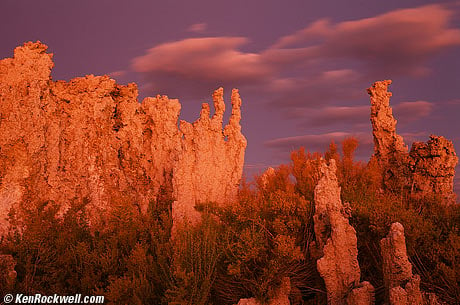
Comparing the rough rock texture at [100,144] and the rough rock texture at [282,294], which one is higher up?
the rough rock texture at [100,144]

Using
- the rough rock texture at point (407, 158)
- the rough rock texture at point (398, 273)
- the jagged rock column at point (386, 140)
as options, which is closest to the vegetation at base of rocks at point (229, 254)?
the rough rock texture at point (407, 158)

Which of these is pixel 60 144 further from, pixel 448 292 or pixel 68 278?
pixel 448 292

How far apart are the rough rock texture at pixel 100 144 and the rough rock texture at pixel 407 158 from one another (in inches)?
267

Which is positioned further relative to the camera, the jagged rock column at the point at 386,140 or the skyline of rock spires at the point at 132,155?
the jagged rock column at the point at 386,140

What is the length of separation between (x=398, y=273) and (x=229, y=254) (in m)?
4.78

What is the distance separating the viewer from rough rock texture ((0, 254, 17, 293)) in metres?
12.6

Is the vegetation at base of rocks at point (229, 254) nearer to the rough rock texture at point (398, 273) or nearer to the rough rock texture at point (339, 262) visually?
the rough rock texture at point (339, 262)

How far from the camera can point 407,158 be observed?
Answer: 18609mm

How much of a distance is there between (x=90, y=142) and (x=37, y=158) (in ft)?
8.28

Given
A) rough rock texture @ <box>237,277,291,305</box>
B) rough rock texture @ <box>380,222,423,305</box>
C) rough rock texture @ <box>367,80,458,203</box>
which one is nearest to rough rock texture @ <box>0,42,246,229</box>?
rough rock texture @ <box>237,277,291,305</box>

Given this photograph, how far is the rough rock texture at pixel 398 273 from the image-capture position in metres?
9.29

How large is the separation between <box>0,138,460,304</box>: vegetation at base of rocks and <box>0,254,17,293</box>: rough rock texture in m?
0.44

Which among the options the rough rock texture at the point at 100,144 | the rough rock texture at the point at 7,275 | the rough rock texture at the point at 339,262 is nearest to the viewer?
the rough rock texture at the point at 339,262

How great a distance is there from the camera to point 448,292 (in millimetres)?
11031
